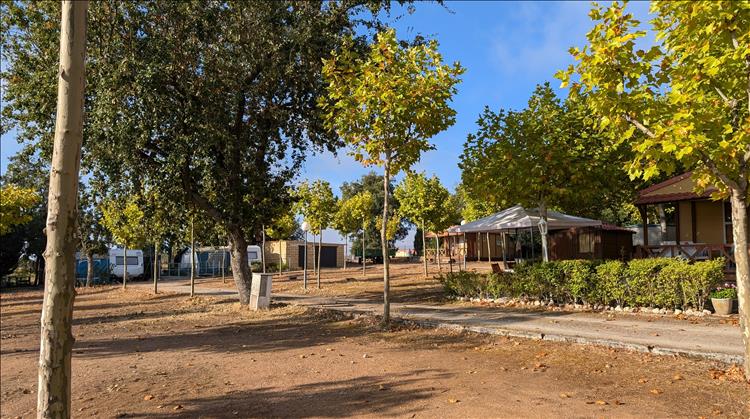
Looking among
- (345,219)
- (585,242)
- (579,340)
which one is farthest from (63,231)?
(585,242)

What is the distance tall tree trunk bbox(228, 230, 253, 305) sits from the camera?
48.2 ft

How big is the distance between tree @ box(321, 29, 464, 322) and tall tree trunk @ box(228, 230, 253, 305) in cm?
583

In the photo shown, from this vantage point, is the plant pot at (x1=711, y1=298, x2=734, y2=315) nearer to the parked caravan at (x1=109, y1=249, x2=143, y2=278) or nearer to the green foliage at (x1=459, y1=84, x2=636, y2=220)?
the green foliage at (x1=459, y1=84, x2=636, y2=220)

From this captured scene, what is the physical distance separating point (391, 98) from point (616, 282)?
589 cm

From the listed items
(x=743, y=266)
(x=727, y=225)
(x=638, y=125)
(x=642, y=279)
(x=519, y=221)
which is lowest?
(x=642, y=279)

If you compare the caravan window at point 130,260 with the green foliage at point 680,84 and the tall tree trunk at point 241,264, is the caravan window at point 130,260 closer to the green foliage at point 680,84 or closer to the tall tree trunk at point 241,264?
the tall tree trunk at point 241,264

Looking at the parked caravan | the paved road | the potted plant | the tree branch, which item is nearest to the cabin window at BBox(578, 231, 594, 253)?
the paved road

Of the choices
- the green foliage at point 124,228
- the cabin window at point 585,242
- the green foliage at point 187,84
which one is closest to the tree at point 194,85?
the green foliage at point 187,84

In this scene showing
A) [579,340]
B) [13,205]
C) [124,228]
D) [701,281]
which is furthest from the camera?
[124,228]

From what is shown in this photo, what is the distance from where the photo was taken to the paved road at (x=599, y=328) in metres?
7.11

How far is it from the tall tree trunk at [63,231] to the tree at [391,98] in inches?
251

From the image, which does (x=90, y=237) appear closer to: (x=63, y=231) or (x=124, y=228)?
(x=124, y=228)

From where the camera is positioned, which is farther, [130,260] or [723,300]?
[130,260]

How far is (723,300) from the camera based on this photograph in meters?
9.71
